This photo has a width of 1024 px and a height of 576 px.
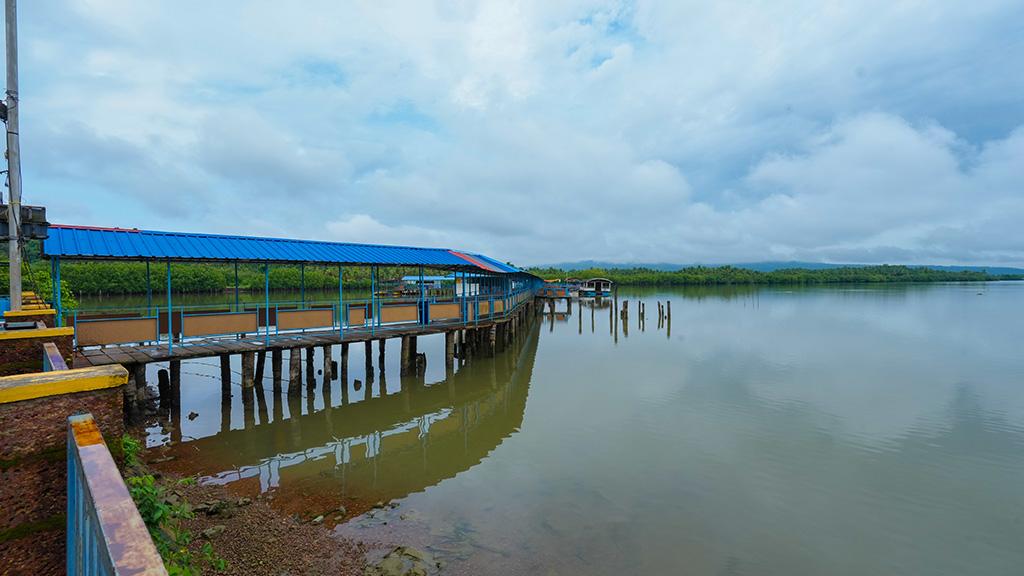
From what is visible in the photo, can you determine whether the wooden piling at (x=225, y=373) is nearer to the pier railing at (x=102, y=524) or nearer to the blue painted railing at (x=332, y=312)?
the blue painted railing at (x=332, y=312)

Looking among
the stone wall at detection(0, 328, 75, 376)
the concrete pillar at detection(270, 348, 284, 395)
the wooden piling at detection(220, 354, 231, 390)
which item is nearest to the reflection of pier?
the concrete pillar at detection(270, 348, 284, 395)

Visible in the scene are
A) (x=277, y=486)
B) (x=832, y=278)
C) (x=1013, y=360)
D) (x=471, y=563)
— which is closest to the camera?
(x=471, y=563)

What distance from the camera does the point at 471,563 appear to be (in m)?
7.16

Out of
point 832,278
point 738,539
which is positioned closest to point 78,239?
point 738,539

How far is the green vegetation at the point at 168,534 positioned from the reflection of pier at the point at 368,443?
103 inches

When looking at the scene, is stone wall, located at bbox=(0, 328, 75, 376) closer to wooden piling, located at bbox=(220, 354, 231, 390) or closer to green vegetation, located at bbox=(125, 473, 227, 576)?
green vegetation, located at bbox=(125, 473, 227, 576)

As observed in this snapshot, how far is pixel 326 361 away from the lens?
1594cm

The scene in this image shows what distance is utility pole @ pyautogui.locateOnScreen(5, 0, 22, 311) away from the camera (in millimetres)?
8328

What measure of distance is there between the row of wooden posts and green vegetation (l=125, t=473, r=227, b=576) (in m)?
6.78

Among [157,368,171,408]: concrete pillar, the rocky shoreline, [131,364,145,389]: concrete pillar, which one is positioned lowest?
the rocky shoreline

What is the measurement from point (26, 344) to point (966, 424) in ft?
67.6

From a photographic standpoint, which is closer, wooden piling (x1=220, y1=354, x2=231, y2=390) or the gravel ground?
the gravel ground

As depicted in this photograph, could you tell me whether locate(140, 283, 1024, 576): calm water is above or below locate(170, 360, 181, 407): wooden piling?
below

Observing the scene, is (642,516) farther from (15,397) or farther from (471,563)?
(15,397)
